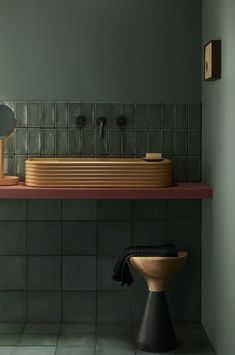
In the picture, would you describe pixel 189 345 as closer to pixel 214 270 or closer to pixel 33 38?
pixel 214 270

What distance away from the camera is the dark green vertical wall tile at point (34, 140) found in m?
4.12

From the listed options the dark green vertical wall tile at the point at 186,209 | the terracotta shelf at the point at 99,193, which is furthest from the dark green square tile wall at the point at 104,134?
the terracotta shelf at the point at 99,193

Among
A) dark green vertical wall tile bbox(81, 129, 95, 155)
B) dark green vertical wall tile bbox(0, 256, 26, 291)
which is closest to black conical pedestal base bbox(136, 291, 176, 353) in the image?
dark green vertical wall tile bbox(0, 256, 26, 291)

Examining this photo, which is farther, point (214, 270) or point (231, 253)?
point (214, 270)

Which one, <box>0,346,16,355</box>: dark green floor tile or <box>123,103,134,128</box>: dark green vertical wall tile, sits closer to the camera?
<box>0,346,16,355</box>: dark green floor tile

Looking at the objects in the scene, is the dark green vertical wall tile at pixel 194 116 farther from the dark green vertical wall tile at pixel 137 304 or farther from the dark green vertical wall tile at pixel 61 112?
the dark green vertical wall tile at pixel 137 304

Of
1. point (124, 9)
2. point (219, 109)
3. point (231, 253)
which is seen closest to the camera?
point (231, 253)

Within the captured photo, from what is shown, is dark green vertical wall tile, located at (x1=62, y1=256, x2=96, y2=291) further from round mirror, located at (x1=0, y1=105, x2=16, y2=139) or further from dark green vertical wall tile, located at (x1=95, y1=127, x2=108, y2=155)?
round mirror, located at (x1=0, y1=105, x2=16, y2=139)

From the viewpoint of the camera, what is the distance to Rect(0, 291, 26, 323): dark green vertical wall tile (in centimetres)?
415

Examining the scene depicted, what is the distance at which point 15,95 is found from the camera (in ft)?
13.5

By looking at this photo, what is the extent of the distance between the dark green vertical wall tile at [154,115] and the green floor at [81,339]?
1277mm

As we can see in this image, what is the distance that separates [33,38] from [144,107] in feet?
2.67

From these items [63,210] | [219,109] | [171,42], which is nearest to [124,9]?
[171,42]

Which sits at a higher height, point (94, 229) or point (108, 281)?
point (94, 229)
